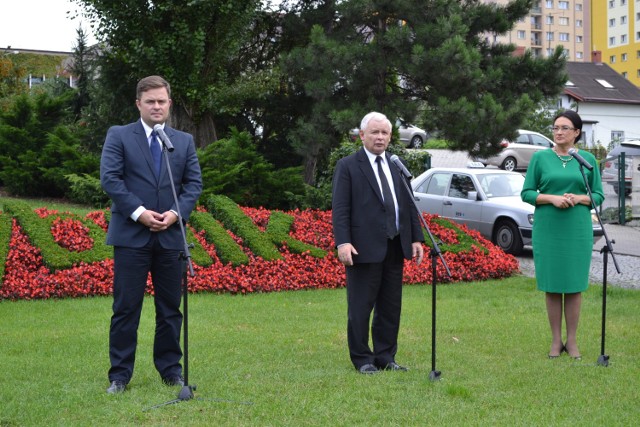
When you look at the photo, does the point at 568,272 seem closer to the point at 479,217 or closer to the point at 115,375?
the point at 115,375

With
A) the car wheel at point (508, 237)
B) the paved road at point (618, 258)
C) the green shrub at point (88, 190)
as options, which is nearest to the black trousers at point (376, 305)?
the paved road at point (618, 258)

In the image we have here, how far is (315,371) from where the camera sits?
7.24 m

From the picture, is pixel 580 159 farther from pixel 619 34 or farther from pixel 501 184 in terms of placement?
pixel 619 34

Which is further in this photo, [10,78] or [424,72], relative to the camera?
[10,78]

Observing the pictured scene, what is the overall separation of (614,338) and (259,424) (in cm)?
478

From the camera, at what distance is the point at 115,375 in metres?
6.44

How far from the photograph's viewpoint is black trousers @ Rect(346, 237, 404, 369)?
7242 mm

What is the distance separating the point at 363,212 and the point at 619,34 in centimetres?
12027

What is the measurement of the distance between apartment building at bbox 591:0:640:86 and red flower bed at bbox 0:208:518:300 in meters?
102

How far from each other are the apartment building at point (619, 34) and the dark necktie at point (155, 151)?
110910mm

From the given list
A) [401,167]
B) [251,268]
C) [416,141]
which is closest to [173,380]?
[401,167]

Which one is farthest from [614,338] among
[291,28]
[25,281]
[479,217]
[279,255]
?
[291,28]

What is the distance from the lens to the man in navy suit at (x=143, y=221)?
Answer: 20.9ft

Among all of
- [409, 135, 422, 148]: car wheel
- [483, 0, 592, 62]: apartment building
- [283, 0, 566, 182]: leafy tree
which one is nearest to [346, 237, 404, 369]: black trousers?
[283, 0, 566, 182]: leafy tree
